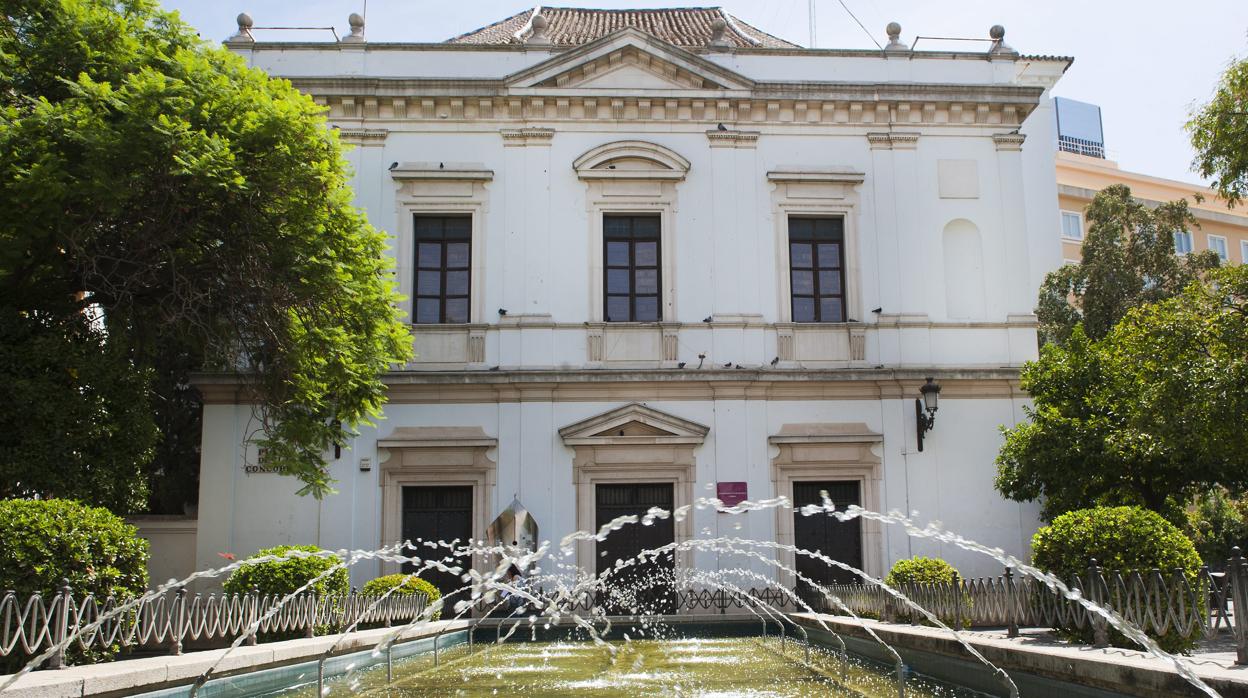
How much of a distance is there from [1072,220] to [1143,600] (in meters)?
40.3

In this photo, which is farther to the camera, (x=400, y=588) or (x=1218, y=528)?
(x=1218, y=528)

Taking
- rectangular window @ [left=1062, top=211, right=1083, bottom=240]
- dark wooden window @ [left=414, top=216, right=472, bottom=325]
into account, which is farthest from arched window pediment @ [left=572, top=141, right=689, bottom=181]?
rectangular window @ [left=1062, top=211, right=1083, bottom=240]

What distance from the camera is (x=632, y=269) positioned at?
64.8 ft

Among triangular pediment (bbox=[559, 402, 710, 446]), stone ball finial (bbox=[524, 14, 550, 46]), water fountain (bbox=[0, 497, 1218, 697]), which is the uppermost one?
stone ball finial (bbox=[524, 14, 550, 46])

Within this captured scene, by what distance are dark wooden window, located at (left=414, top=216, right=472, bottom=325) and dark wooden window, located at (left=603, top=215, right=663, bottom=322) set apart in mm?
2593

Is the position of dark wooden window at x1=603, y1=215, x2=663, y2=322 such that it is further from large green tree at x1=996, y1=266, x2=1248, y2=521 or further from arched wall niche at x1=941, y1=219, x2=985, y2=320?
large green tree at x1=996, y1=266, x2=1248, y2=521

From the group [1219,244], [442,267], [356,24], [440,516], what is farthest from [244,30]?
[1219,244]

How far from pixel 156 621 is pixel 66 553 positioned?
1.57 m

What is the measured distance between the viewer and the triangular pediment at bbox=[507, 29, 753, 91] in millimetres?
19734

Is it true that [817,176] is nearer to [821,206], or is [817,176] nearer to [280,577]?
[821,206]

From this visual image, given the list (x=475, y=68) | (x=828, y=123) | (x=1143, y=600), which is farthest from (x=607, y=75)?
(x=1143, y=600)

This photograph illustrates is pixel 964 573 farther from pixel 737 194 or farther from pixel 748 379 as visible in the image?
pixel 737 194

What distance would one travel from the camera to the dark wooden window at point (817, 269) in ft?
64.7

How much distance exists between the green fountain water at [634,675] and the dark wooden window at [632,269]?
8.00 m
